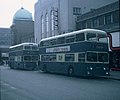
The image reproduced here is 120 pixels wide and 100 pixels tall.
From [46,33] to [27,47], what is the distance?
23.8m

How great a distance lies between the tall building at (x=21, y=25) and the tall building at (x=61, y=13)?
2639 cm

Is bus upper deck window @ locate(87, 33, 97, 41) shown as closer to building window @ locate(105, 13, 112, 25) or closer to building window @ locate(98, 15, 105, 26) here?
building window @ locate(105, 13, 112, 25)

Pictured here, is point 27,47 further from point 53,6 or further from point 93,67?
point 53,6

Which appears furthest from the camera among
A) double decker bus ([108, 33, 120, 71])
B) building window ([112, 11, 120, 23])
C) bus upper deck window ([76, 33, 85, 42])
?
building window ([112, 11, 120, 23])

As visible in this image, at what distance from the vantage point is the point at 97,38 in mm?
23484

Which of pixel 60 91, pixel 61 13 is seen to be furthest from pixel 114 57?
pixel 61 13

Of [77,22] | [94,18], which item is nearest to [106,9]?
[94,18]

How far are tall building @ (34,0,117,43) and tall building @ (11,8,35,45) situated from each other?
26.4 metres

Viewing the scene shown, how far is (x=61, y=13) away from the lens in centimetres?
5519

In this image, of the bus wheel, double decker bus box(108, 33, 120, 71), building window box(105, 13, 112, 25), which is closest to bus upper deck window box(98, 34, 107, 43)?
the bus wheel

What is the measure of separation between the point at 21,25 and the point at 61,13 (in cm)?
4219

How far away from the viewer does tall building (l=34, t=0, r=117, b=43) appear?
2077 inches

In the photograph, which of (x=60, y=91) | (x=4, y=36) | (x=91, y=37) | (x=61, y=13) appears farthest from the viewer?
(x=4, y=36)

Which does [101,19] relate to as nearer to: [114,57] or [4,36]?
[114,57]
